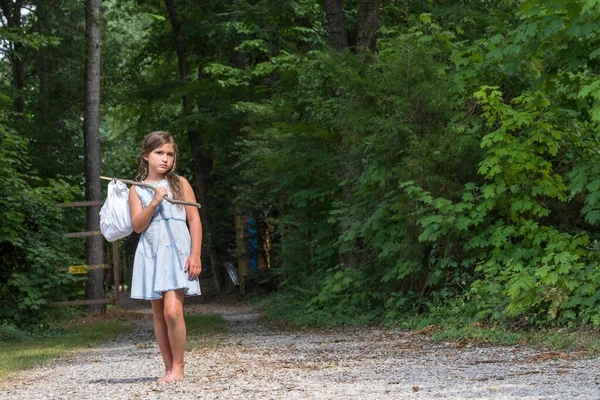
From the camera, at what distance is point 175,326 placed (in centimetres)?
719

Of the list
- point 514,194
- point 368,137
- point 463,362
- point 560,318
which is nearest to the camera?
point 463,362

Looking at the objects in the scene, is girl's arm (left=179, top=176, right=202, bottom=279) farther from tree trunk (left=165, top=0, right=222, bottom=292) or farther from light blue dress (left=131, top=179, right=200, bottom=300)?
tree trunk (left=165, top=0, right=222, bottom=292)

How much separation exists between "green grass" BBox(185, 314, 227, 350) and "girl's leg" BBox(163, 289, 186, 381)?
388cm

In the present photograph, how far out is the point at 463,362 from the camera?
829 centimetres

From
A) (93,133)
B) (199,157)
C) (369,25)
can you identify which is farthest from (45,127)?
(369,25)

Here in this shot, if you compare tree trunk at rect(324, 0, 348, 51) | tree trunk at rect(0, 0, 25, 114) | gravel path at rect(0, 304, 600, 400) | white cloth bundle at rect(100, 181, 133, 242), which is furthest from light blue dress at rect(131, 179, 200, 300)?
tree trunk at rect(0, 0, 25, 114)

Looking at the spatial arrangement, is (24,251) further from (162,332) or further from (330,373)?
(330,373)

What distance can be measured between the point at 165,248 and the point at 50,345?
694 cm

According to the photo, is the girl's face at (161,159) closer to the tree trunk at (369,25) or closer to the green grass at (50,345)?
the green grass at (50,345)

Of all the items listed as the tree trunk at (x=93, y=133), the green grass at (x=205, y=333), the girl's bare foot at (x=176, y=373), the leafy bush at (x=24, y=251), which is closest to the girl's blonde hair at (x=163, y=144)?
the girl's bare foot at (x=176, y=373)

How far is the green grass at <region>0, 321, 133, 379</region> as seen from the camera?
1018 centimetres

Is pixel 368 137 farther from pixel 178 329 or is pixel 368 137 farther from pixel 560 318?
pixel 178 329

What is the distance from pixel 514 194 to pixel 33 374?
6337 mm

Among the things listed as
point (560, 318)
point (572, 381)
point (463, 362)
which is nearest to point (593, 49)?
point (560, 318)
